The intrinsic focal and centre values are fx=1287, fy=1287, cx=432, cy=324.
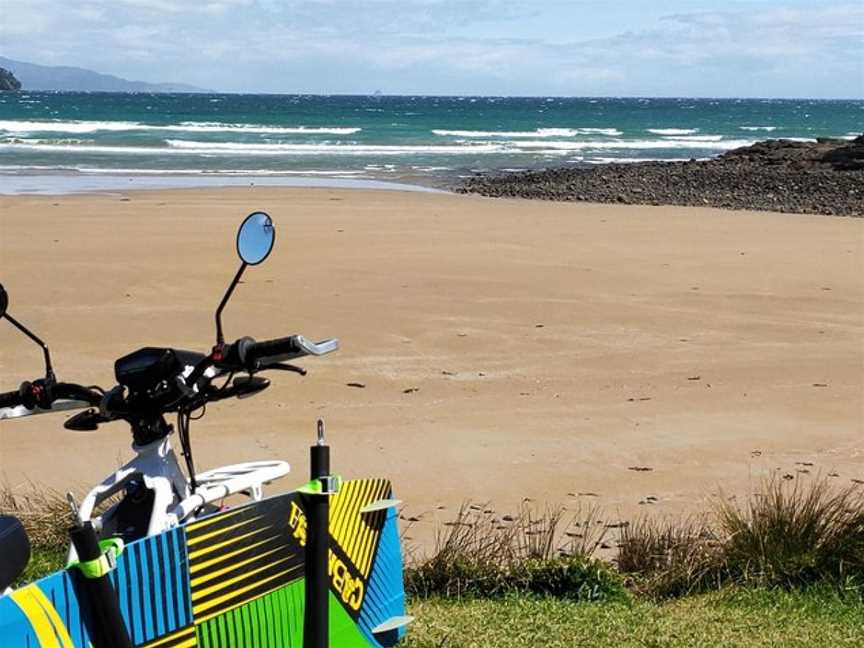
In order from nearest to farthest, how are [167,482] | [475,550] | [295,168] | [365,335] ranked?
[167,482], [475,550], [365,335], [295,168]

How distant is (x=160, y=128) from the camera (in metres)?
64.4

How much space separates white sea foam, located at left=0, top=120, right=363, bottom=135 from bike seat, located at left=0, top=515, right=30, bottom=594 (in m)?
60.0

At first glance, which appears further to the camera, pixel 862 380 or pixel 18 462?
pixel 862 380

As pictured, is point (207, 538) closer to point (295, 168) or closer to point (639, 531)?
point (639, 531)

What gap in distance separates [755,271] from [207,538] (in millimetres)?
14170

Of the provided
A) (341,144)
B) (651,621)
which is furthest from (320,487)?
(341,144)

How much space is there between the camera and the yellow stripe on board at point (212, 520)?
108 inches

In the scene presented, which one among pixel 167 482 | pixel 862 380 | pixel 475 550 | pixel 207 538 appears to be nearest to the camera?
pixel 207 538

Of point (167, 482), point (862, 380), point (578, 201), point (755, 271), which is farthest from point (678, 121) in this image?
point (167, 482)

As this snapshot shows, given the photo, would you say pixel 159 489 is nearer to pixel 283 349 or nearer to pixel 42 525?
pixel 283 349

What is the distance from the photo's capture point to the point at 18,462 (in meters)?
7.70

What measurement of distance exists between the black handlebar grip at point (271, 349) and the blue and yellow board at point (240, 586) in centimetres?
34

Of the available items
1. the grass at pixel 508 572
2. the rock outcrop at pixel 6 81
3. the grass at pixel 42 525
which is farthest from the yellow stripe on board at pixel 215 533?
the rock outcrop at pixel 6 81

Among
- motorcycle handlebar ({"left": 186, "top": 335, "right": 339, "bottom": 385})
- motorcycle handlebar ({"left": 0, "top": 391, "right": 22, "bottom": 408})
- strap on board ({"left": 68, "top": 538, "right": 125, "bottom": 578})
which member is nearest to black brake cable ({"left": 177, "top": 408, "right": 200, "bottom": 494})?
motorcycle handlebar ({"left": 186, "top": 335, "right": 339, "bottom": 385})
